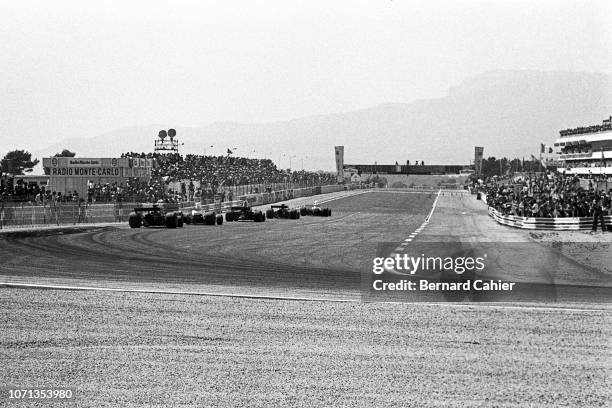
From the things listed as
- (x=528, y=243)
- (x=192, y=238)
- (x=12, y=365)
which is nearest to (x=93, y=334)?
(x=12, y=365)

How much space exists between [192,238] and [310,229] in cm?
869

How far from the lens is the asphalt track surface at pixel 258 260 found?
1714cm

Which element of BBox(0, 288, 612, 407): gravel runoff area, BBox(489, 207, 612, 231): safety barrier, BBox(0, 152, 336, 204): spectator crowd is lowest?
BBox(489, 207, 612, 231): safety barrier

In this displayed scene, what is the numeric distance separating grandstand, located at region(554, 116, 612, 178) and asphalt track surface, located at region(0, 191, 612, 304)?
1729 inches

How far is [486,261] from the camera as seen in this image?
75.2 feet

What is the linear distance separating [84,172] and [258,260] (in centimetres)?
4101

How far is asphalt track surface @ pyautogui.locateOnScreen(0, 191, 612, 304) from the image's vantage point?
17141 mm

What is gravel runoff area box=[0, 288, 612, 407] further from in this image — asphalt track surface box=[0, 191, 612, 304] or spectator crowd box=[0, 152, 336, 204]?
spectator crowd box=[0, 152, 336, 204]

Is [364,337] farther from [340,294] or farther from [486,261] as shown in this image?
[486,261]

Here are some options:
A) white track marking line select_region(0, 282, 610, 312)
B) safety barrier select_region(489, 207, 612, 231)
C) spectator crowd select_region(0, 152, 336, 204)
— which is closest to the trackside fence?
spectator crowd select_region(0, 152, 336, 204)

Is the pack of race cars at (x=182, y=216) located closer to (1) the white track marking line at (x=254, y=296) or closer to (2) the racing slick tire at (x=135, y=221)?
(2) the racing slick tire at (x=135, y=221)

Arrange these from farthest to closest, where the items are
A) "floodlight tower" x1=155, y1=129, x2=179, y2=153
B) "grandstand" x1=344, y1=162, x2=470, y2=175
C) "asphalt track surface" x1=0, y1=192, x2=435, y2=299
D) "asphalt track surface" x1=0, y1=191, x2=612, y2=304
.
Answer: "grandstand" x1=344, y1=162, x2=470, y2=175, "floodlight tower" x1=155, y1=129, x2=179, y2=153, "asphalt track surface" x1=0, y1=192, x2=435, y2=299, "asphalt track surface" x1=0, y1=191, x2=612, y2=304

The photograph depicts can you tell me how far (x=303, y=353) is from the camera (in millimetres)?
11188

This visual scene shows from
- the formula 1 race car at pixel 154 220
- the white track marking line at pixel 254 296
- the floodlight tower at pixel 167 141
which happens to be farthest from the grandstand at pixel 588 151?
the white track marking line at pixel 254 296
